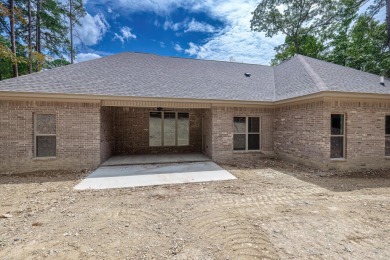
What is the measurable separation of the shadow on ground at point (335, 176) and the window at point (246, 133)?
46.2 inches

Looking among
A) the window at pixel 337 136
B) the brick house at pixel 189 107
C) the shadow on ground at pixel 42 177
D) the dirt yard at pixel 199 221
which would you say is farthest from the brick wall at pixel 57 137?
the window at pixel 337 136

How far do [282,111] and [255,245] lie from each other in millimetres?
8027

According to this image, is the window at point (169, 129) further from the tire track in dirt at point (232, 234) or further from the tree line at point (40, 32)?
the tree line at point (40, 32)

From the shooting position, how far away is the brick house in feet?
24.4

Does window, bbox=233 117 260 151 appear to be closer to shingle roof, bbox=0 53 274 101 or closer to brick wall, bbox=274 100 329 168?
brick wall, bbox=274 100 329 168

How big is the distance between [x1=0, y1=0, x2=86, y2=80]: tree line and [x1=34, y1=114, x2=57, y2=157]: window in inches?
402

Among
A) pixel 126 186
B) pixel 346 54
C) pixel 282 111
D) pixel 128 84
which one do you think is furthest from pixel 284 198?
pixel 346 54

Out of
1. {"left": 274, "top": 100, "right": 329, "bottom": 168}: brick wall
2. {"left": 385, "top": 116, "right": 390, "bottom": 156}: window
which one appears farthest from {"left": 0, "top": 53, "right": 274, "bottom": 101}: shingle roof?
{"left": 385, "top": 116, "right": 390, "bottom": 156}: window

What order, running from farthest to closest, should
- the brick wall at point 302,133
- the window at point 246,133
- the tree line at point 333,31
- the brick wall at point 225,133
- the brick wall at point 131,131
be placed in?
the tree line at point 333,31 < the brick wall at point 131,131 < the window at point 246,133 < the brick wall at point 225,133 < the brick wall at point 302,133

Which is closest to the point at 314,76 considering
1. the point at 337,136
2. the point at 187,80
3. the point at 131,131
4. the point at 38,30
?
the point at 337,136

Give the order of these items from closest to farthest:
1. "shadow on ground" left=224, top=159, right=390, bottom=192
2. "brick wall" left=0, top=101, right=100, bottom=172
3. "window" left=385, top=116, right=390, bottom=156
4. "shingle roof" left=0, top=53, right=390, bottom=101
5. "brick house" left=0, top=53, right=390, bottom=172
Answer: "shadow on ground" left=224, top=159, right=390, bottom=192 → "brick wall" left=0, top=101, right=100, bottom=172 → "brick house" left=0, top=53, right=390, bottom=172 → "shingle roof" left=0, top=53, right=390, bottom=101 → "window" left=385, top=116, right=390, bottom=156

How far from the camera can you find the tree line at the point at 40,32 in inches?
628

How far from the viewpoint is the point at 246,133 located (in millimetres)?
9945

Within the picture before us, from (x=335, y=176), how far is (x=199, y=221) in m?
6.04
